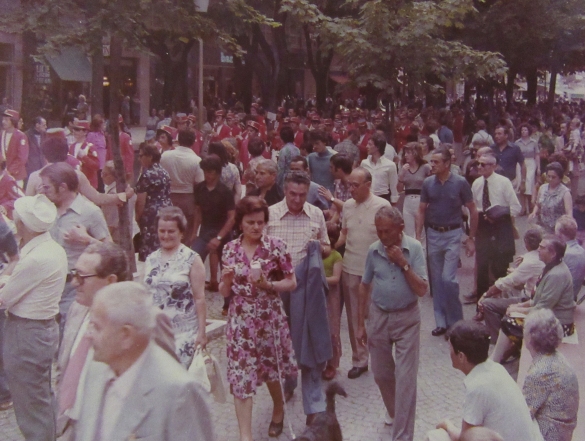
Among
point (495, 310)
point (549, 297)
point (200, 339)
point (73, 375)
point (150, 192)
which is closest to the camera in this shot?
point (73, 375)

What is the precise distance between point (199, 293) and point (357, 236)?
215cm

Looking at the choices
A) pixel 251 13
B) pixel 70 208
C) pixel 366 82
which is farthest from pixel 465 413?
pixel 366 82

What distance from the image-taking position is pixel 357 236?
7613mm

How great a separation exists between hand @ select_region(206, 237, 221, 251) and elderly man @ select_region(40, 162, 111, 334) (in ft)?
7.94

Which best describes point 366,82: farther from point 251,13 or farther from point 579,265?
point 579,265

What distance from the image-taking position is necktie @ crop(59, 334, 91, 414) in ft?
14.0

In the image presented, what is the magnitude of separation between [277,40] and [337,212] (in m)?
26.5

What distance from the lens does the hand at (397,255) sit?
20.0 feet

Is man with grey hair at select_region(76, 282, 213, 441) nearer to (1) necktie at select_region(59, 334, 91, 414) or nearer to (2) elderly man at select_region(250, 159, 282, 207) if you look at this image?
(1) necktie at select_region(59, 334, 91, 414)

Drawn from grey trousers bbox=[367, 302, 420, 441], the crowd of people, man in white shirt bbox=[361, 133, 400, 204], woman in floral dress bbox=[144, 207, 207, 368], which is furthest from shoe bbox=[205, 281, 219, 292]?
woman in floral dress bbox=[144, 207, 207, 368]

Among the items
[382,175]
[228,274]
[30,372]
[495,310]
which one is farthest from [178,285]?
[382,175]

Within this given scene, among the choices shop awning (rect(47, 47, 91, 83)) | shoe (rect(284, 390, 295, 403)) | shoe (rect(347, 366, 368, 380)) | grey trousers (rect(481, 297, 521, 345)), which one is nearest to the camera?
shoe (rect(284, 390, 295, 403))

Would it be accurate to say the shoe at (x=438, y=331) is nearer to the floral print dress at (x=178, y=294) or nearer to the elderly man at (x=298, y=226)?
the elderly man at (x=298, y=226)

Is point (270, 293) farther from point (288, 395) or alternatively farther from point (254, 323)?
point (288, 395)
